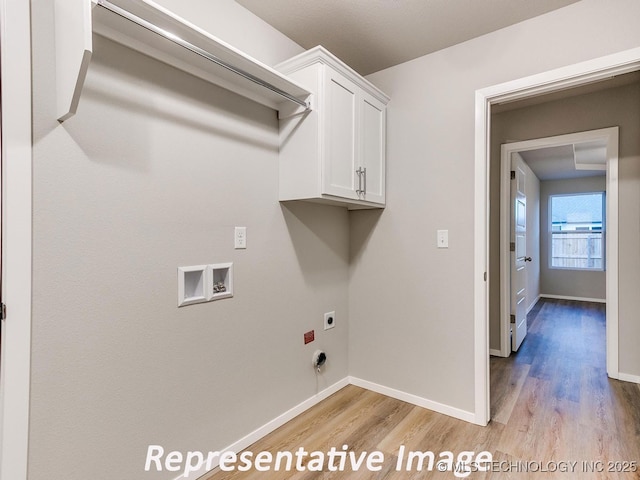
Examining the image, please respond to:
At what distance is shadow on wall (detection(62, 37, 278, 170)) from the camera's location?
1346mm

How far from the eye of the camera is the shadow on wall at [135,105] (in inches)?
53.0

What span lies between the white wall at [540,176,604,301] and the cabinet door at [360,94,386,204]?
5879mm

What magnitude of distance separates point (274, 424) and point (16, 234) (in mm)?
1686

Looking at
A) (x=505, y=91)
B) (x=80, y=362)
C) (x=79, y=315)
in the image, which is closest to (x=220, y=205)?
(x=79, y=315)

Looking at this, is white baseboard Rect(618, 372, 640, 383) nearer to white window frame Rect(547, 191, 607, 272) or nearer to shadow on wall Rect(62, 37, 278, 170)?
shadow on wall Rect(62, 37, 278, 170)

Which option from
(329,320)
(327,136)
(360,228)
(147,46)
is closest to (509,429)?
(329,320)

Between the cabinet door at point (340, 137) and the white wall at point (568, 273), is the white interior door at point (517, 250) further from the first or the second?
the white wall at point (568, 273)

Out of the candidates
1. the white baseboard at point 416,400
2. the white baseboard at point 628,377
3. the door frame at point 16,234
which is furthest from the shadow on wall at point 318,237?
the white baseboard at point 628,377

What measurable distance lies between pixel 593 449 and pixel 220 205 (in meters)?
2.48

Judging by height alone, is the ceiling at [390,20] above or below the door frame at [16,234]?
above

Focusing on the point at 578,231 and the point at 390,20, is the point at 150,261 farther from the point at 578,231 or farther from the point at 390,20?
the point at 578,231

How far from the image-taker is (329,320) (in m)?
2.59

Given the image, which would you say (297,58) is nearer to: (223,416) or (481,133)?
(481,133)

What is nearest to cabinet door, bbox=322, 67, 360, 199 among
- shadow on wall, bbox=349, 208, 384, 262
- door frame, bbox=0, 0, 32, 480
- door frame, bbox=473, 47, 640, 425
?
shadow on wall, bbox=349, 208, 384, 262
